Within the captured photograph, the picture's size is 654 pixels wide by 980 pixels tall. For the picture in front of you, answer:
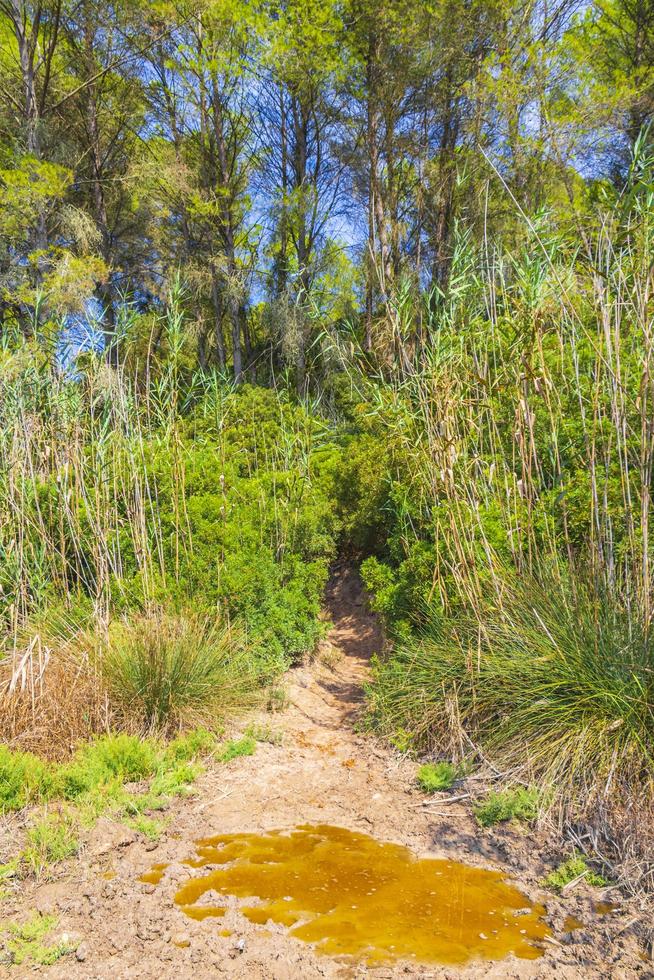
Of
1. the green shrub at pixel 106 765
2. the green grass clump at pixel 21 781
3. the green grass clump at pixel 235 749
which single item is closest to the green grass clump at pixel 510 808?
the green grass clump at pixel 235 749

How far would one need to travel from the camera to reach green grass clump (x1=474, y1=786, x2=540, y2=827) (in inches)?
113

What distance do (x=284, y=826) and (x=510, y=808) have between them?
3.24 feet

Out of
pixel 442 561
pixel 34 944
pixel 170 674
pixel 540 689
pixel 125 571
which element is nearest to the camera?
pixel 34 944

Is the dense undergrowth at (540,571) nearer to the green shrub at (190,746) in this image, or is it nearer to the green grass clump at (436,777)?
the green grass clump at (436,777)

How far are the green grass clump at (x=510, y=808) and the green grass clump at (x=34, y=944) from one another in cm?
167

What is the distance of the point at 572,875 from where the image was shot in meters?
2.55

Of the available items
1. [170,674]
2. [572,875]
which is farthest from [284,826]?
[572,875]

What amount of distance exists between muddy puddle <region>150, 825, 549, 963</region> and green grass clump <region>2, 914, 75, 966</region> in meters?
0.41

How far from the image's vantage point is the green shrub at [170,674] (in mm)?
3705

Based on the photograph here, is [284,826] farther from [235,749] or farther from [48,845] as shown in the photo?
[48,845]

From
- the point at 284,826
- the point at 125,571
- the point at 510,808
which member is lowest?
the point at 284,826

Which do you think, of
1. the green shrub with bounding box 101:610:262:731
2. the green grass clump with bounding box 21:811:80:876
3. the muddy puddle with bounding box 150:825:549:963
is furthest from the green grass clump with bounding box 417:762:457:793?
the green grass clump with bounding box 21:811:80:876

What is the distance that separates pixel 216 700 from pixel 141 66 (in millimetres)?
12839

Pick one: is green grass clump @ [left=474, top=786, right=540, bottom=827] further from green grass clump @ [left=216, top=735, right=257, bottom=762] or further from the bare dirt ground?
green grass clump @ [left=216, top=735, right=257, bottom=762]
